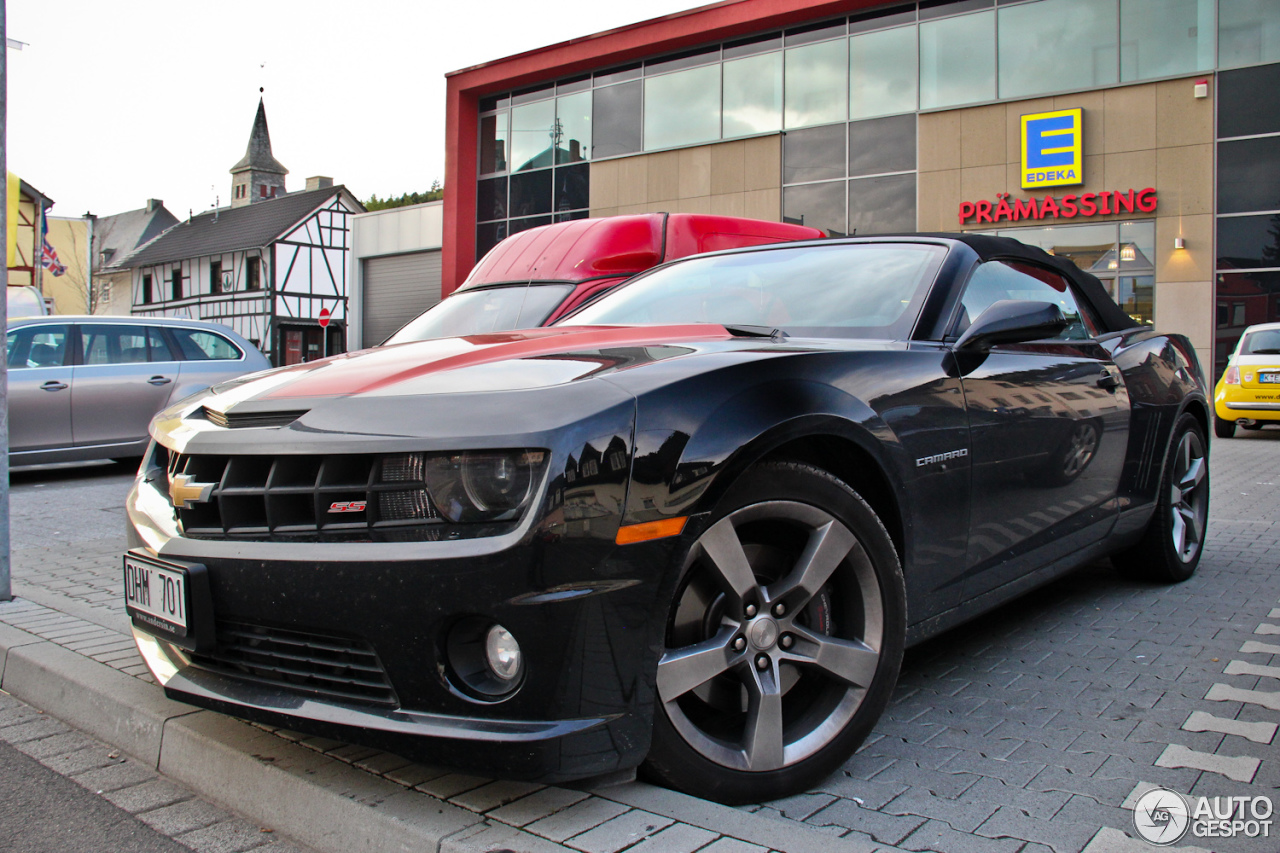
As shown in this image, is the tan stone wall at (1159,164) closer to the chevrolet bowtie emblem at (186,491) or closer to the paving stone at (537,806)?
the paving stone at (537,806)

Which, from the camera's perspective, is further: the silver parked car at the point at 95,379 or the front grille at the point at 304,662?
the silver parked car at the point at 95,379

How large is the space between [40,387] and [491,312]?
13.0 ft

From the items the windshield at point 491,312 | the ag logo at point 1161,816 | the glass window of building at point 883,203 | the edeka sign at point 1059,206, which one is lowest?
the ag logo at point 1161,816

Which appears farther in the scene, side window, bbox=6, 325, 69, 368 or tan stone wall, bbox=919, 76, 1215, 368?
tan stone wall, bbox=919, 76, 1215, 368

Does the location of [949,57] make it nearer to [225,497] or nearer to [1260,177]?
[1260,177]

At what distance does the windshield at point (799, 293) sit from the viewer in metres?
3.10

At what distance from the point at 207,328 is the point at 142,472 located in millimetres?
7901

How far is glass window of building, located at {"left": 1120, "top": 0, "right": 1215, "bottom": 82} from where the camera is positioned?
18000 mm

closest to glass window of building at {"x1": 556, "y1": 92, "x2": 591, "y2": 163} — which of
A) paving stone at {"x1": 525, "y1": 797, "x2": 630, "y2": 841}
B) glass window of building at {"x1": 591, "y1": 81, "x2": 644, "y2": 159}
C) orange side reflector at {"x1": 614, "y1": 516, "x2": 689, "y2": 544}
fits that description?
glass window of building at {"x1": 591, "y1": 81, "x2": 644, "y2": 159}

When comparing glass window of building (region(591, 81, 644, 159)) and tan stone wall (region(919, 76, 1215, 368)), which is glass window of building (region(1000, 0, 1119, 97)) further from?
glass window of building (region(591, 81, 644, 159))

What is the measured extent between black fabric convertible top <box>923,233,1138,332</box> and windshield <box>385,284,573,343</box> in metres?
4.73

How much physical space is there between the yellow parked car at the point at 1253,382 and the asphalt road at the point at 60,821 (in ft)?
48.9

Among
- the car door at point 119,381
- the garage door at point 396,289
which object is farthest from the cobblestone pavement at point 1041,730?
the garage door at point 396,289

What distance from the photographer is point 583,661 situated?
6.36 feet
